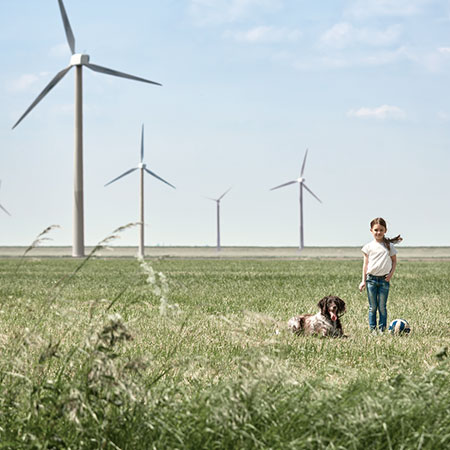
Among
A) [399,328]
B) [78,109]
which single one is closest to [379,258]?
[399,328]

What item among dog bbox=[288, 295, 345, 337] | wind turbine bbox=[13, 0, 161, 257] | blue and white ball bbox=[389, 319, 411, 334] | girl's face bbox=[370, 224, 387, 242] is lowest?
blue and white ball bbox=[389, 319, 411, 334]

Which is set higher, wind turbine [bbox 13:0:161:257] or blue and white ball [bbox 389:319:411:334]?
wind turbine [bbox 13:0:161:257]

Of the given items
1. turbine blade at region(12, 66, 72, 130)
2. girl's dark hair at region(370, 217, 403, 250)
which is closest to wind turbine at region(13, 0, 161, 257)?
turbine blade at region(12, 66, 72, 130)

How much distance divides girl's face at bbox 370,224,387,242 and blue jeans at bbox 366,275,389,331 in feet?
2.03

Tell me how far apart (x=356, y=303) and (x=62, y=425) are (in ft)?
38.3

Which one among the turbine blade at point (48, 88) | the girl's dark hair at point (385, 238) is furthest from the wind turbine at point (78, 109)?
the girl's dark hair at point (385, 238)

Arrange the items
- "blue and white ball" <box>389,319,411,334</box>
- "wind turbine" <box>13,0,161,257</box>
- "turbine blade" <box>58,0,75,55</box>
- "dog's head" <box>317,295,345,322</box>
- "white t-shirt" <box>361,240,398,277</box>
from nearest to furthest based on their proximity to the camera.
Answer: "dog's head" <box>317,295,345,322</box>
"blue and white ball" <box>389,319,411,334</box>
"white t-shirt" <box>361,240,398,277</box>
"turbine blade" <box>58,0,75,55</box>
"wind turbine" <box>13,0,161,257</box>

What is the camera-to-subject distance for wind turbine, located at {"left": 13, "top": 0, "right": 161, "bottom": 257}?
50500mm

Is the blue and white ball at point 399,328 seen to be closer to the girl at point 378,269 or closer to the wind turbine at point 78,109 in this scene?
the girl at point 378,269

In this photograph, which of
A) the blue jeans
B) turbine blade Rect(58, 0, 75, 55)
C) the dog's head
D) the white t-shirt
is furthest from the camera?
turbine blade Rect(58, 0, 75, 55)

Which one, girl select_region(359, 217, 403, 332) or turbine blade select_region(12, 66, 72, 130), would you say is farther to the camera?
turbine blade select_region(12, 66, 72, 130)

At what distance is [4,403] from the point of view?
429 centimetres

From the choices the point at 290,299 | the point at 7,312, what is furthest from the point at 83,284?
the point at 7,312

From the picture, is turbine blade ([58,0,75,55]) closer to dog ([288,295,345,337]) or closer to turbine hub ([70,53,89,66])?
turbine hub ([70,53,89,66])
